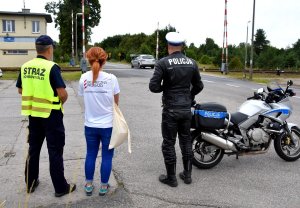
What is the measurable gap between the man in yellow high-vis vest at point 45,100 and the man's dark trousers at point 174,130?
127cm

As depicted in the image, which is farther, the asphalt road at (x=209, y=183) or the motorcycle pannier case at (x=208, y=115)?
the motorcycle pannier case at (x=208, y=115)

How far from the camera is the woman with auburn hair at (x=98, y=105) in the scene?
4125 mm

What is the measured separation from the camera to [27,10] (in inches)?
1722

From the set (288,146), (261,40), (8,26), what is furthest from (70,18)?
(288,146)

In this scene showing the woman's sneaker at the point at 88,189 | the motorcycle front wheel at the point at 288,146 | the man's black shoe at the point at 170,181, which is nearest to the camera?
the woman's sneaker at the point at 88,189

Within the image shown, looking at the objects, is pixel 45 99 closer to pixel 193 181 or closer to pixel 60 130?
pixel 60 130

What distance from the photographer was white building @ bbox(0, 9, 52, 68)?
41.3 metres

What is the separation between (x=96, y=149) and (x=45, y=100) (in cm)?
83

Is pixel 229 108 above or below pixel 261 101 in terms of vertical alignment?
below

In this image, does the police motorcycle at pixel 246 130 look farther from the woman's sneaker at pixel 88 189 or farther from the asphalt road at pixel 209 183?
the woman's sneaker at pixel 88 189

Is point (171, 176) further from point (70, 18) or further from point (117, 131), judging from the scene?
point (70, 18)

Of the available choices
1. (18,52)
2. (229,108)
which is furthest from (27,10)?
(229,108)

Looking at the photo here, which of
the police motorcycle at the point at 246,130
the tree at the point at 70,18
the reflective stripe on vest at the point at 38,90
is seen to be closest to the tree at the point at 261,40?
the tree at the point at 70,18

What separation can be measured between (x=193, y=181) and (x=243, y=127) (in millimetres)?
1164
